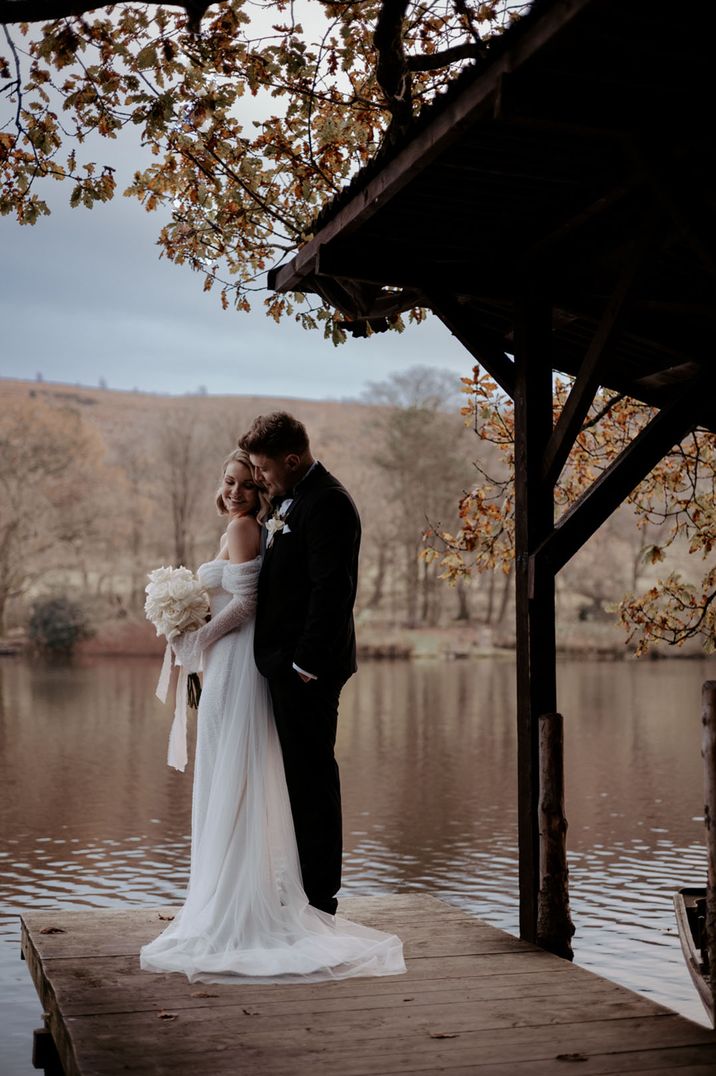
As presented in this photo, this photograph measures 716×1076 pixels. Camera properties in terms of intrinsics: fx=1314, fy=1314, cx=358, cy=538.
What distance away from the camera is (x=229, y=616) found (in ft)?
17.3

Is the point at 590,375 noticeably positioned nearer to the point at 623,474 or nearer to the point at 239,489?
the point at 623,474

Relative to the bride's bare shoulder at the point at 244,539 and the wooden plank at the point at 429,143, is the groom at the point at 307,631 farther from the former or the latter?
the wooden plank at the point at 429,143

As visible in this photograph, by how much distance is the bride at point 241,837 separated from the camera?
15.6ft

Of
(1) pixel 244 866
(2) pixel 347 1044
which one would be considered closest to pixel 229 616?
(1) pixel 244 866

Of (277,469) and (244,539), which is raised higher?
(277,469)

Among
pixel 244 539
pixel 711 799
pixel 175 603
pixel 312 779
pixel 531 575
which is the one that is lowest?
pixel 312 779

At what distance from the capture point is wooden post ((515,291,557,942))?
204 inches

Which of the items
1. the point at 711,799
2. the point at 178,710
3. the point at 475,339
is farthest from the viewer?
the point at 178,710

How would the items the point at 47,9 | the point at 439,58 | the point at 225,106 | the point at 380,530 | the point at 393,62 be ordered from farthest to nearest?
the point at 380,530 → the point at 225,106 → the point at 439,58 → the point at 393,62 → the point at 47,9

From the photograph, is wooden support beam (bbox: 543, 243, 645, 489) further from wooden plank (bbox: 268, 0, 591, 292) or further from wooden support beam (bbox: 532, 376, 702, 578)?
wooden plank (bbox: 268, 0, 591, 292)

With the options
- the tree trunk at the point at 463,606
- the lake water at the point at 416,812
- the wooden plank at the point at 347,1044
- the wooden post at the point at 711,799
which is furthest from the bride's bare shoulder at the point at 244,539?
the tree trunk at the point at 463,606

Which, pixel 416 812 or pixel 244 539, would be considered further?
pixel 416 812

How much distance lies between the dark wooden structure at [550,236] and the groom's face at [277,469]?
0.79 meters

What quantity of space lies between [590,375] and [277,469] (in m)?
1.27
